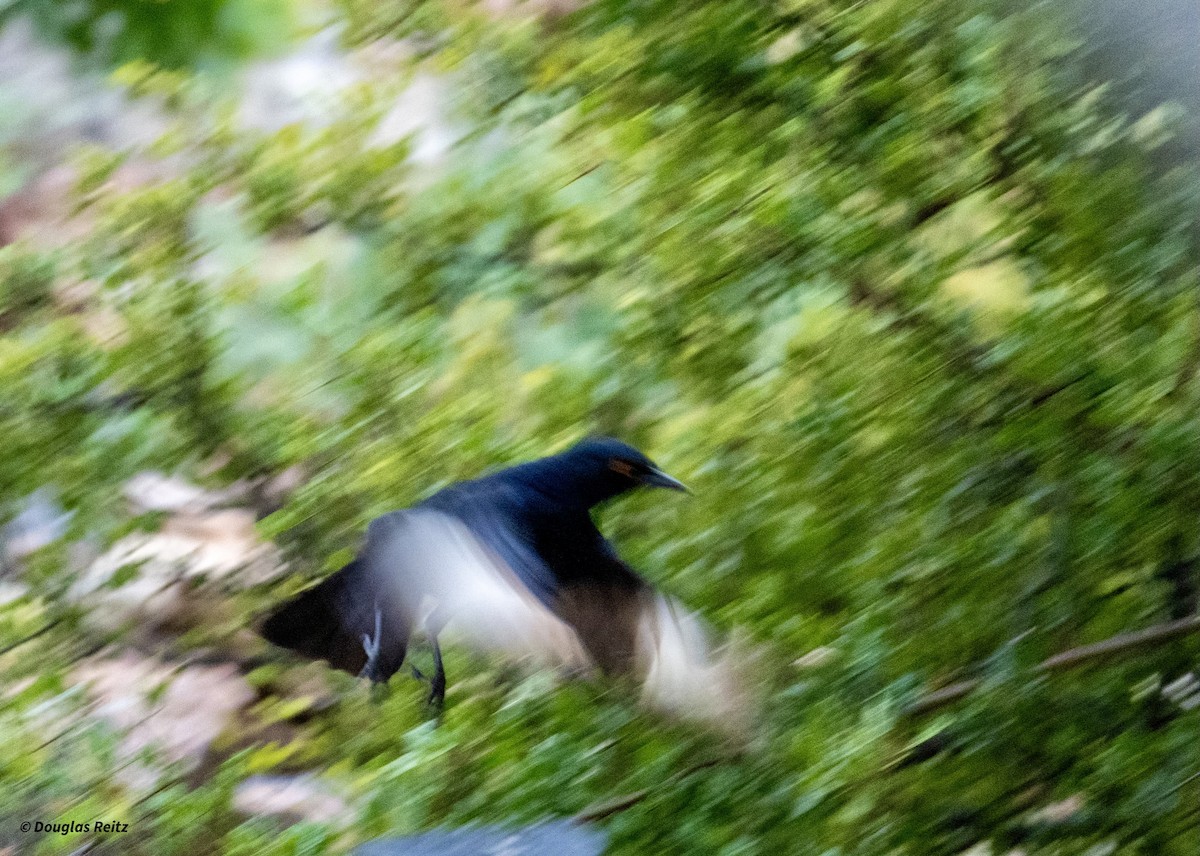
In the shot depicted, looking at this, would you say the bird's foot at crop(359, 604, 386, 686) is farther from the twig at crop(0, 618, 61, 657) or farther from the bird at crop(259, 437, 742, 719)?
the twig at crop(0, 618, 61, 657)

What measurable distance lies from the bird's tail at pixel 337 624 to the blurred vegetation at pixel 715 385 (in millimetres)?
25

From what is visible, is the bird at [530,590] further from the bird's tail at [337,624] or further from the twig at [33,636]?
the twig at [33,636]

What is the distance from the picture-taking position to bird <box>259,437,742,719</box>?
878 millimetres

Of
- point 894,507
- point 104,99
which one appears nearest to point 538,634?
point 894,507

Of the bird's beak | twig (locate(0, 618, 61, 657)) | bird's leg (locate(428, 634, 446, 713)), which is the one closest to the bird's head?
the bird's beak

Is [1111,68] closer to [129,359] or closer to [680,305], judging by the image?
[680,305]

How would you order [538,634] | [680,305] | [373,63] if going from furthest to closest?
[373,63] → [680,305] → [538,634]

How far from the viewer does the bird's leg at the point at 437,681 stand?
91 cm

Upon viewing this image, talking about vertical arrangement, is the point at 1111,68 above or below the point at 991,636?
Answer: above

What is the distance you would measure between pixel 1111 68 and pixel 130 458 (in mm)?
855

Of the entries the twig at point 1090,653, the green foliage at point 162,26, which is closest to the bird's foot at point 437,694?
the twig at point 1090,653

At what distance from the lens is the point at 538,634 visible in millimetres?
894

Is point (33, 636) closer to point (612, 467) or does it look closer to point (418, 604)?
point (418, 604)

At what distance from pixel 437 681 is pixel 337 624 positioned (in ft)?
0.36
